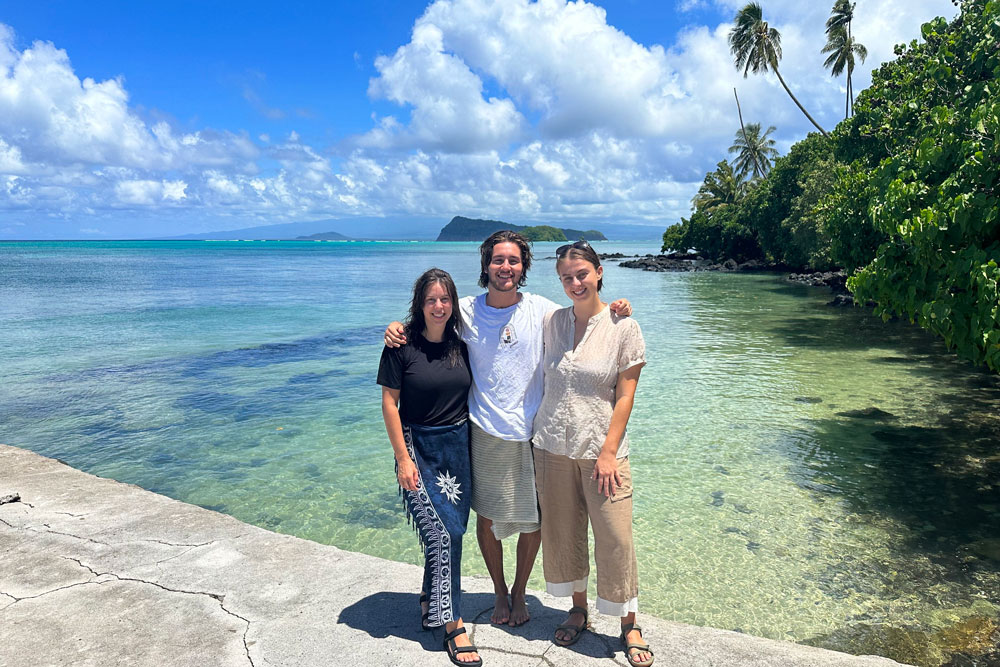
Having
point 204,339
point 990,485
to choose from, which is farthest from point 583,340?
point 204,339

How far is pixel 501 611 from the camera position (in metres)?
3.46

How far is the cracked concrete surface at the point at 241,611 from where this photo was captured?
10.2ft

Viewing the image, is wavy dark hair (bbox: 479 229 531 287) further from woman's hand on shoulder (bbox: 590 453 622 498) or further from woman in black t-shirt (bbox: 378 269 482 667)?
woman's hand on shoulder (bbox: 590 453 622 498)

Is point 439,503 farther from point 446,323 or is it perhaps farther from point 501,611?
point 446,323

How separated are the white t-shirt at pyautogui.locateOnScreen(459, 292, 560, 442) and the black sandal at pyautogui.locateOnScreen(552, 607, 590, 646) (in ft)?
3.23

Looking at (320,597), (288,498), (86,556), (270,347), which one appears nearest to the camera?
(320,597)

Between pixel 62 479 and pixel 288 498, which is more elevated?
pixel 62 479

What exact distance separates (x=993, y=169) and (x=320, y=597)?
6635mm

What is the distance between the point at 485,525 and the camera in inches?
134

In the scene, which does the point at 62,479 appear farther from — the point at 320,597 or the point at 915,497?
the point at 915,497

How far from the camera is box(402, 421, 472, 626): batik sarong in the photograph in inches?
127

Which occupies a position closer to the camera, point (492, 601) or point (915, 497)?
point (492, 601)

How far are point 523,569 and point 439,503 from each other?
2.06ft

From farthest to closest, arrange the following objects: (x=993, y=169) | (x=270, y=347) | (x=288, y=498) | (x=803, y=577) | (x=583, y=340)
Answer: (x=270, y=347) → (x=288, y=498) → (x=993, y=169) → (x=803, y=577) → (x=583, y=340)
